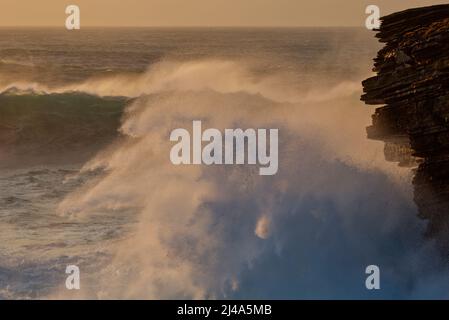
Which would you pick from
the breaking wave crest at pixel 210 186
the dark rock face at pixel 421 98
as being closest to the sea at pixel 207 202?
the breaking wave crest at pixel 210 186

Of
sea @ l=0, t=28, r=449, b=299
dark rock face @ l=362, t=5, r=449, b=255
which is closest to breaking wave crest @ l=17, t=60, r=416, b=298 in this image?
sea @ l=0, t=28, r=449, b=299

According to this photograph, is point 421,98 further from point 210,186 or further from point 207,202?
point 207,202

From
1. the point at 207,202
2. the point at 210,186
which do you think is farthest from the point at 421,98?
the point at 207,202

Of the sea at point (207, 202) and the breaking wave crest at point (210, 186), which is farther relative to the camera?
the breaking wave crest at point (210, 186)

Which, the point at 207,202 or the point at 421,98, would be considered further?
the point at 207,202

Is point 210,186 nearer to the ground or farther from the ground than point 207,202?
farther from the ground

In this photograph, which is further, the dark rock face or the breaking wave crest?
the breaking wave crest

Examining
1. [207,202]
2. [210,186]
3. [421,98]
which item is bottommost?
[207,202]

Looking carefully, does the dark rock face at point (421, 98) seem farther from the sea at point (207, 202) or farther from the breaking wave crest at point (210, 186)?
the breaking wave crest at point (210, 186)

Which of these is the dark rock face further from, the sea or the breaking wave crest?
the breaking wave crest
